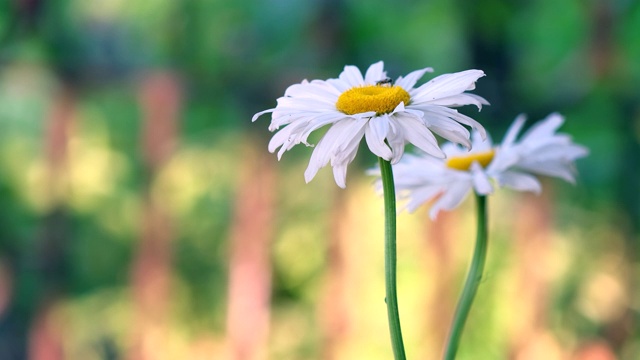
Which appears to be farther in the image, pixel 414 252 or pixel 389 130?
pixel 414 252

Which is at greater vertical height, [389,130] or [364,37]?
[364,37]

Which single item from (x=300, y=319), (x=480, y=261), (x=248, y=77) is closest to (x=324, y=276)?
(x=300, y=319)

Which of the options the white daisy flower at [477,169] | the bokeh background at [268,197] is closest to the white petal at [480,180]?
the white daisy flower at [477,169]

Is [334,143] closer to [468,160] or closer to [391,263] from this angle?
[391,263]

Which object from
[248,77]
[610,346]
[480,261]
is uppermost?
[248,77]

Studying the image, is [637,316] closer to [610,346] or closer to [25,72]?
[610,346]

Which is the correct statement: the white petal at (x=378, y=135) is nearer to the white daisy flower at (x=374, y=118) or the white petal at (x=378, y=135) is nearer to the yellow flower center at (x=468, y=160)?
the white daisy flower at (x=374, y=118)

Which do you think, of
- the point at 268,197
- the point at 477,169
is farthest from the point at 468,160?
the point at 268,197
